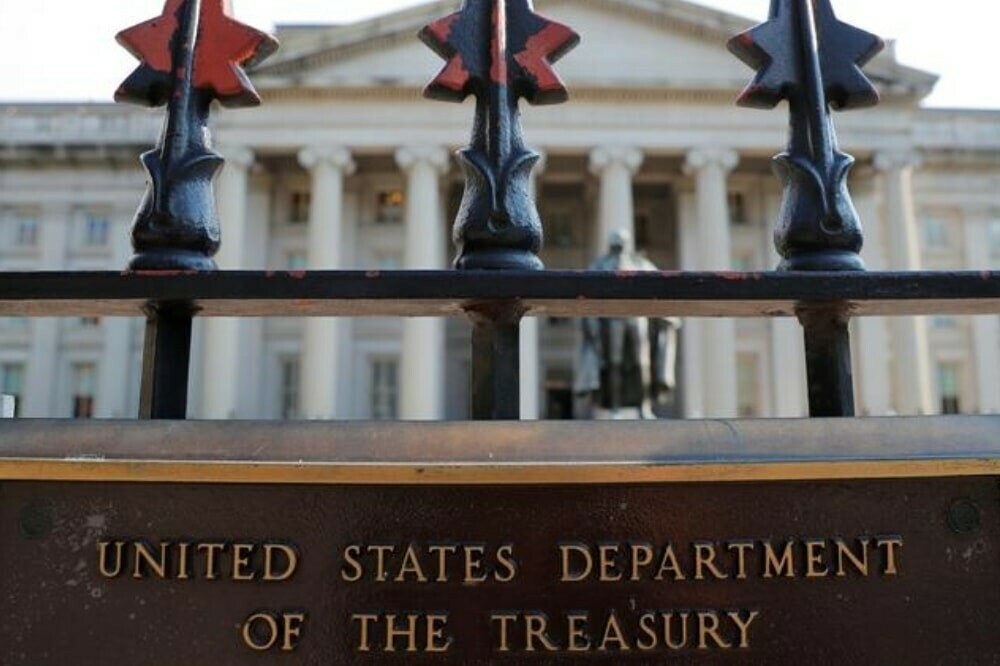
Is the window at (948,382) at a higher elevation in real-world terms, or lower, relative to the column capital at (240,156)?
lower

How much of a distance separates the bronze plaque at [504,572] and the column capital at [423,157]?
3503cm

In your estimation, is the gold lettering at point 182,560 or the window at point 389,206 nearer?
the gold lettering at point 182,560

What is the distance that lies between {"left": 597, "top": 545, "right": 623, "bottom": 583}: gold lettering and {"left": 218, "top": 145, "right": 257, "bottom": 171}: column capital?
3602 cm

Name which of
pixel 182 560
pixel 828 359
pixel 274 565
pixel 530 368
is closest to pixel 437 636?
pixel 274 565

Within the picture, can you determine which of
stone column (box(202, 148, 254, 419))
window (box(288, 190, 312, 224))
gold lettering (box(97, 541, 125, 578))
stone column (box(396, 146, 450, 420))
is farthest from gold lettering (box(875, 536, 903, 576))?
window (box(288, 190, 312, 224))

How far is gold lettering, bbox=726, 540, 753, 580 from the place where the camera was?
1453 mm

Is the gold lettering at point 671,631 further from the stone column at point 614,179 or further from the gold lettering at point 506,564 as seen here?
the stone column at point 614,179

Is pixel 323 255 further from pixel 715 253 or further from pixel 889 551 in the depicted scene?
pixel 889 551

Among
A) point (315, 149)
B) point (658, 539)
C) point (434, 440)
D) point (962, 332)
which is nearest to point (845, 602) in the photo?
point (658, 539)

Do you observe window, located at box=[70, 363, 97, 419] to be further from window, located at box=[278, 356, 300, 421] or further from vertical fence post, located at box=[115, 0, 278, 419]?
vertical fence post, located at box=[115, 0, 278, 419]

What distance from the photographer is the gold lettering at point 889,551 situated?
4.77 ft

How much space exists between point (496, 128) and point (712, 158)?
118ft

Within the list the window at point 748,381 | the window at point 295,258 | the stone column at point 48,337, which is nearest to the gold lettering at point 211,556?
the window at point 748,381

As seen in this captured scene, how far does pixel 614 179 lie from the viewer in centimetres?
3584
